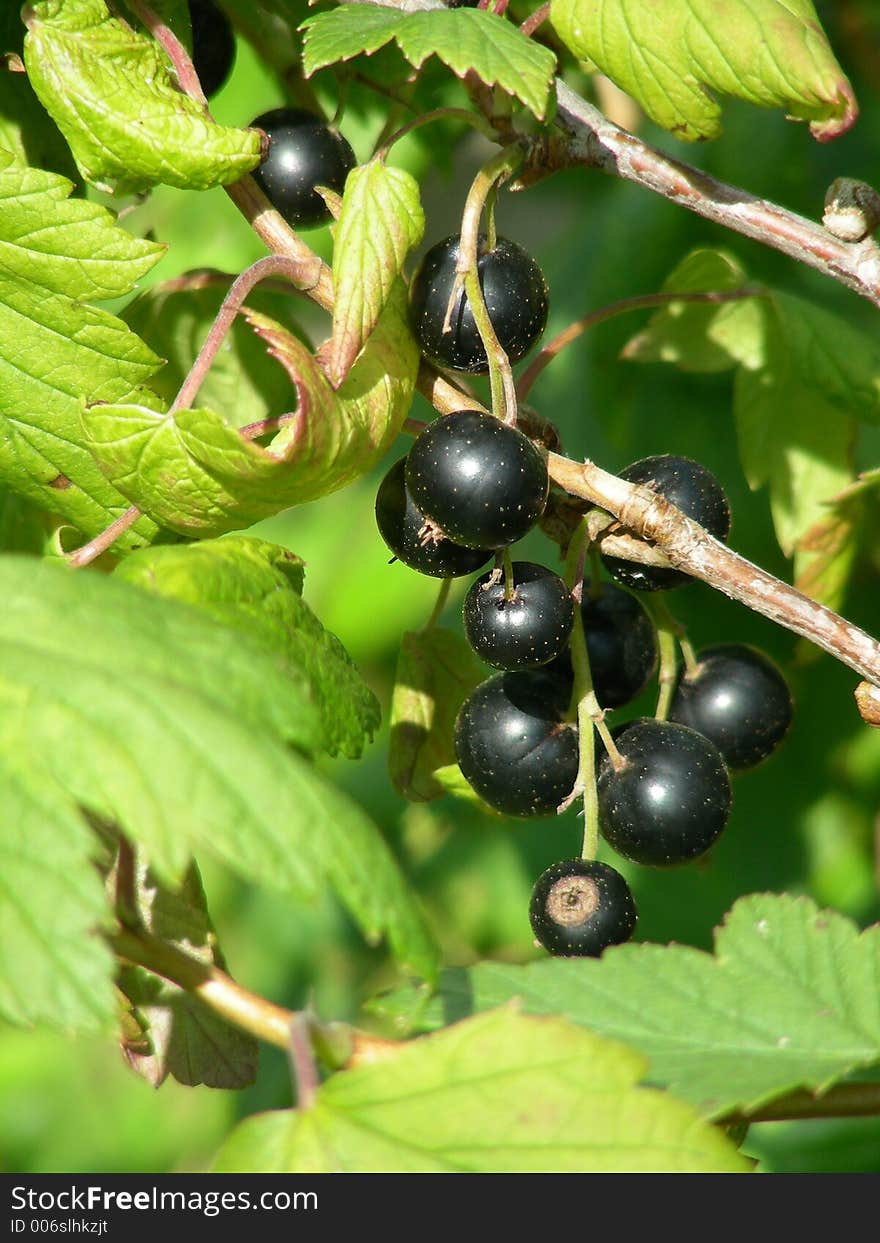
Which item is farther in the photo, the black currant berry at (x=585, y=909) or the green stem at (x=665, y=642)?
the green stem at (x=665, y=642)

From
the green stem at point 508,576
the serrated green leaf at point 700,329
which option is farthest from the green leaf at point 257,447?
the serrated green leaf at point 700,329

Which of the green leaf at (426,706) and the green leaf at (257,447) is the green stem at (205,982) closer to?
the green leaf at (257,447)

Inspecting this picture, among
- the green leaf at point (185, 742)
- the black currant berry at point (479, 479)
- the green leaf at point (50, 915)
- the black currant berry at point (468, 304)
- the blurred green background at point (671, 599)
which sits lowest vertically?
the blurred green background at point (671, 599)

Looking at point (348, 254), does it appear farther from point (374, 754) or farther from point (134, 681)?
point (374, 754)

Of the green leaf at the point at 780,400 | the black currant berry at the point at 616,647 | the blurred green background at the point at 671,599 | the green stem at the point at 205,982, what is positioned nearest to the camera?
the green stem at the point at 205,982

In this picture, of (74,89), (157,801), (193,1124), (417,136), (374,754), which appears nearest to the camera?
(157,801)

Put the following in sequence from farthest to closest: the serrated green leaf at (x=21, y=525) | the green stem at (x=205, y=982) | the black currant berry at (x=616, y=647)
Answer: the serrated green leaf at (x=21, y=525), the black currant berry at (x=616, y=647), the green stem at (x=205, y=982)

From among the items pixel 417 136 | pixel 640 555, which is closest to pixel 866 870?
pixel 640 555

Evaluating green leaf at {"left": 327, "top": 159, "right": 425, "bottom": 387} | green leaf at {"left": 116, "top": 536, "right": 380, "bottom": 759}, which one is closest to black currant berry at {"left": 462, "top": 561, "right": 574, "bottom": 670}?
green leaf at {"left": 116, "top": 536, "right": 380, "bottom": 759}
